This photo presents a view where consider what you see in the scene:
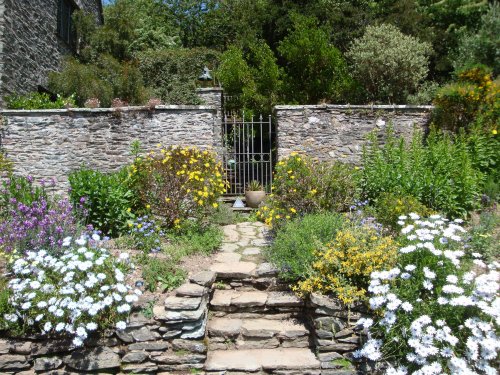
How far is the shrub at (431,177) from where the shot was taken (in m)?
5.91

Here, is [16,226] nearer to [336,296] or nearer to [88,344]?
[88,344]

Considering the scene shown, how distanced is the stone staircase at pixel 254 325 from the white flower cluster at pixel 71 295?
1.02m

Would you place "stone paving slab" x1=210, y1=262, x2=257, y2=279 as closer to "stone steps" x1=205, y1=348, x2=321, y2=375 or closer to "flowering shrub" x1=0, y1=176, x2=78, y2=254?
"stone steps" x1=205, y1=348, x2=321, y2=375

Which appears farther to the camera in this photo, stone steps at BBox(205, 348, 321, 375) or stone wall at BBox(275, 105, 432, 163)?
stone wall at BBox(275, 105, 432, 163)

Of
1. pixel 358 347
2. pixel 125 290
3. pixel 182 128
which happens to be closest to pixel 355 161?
pixel 182 128

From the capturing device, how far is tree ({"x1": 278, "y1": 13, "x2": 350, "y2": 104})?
1060cm

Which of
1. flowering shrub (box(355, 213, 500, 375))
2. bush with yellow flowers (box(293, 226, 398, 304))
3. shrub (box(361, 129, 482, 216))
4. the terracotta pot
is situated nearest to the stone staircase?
bush with yellow flowers (box(293, 226, 398, 304))

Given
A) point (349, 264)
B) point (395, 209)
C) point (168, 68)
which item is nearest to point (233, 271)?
point (349, 264)

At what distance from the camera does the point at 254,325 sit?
441cm

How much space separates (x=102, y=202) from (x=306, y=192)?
118 inches

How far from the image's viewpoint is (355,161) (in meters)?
8.22

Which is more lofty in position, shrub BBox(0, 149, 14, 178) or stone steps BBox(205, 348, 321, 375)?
shrub BBox(0, 149, 14, 178)

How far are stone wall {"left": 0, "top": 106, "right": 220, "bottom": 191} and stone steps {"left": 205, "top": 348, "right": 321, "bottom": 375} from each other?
16.1 ft

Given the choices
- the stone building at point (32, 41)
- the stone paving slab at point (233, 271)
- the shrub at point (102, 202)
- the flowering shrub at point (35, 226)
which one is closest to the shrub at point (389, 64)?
the shrub at point (102, 202)
